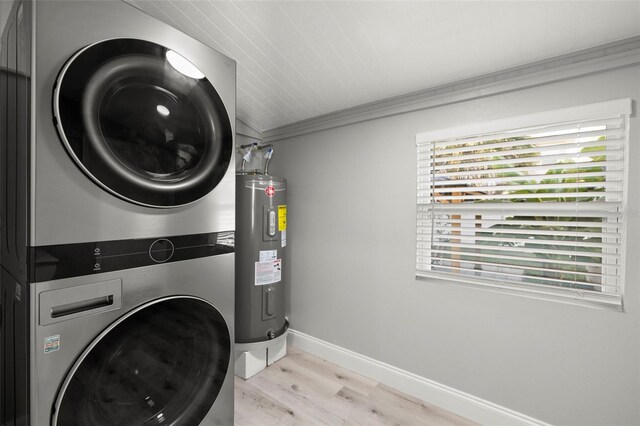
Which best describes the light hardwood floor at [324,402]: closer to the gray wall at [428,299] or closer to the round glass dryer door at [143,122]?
the gray wall at [428,299]

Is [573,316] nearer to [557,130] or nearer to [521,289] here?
[521,289]

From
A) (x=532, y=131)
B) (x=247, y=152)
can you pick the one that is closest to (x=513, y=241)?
(x=532, y=131)

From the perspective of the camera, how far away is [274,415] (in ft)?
5.54

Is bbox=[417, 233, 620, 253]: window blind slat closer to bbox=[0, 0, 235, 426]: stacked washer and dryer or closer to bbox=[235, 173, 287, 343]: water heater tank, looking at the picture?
bbox=[235, 173, 287, 343]: water heater tank

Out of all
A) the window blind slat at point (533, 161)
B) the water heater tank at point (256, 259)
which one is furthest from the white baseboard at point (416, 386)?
the window blind slat at point (533, 161)

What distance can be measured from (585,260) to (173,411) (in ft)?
6.74

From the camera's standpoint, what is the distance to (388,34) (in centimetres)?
129

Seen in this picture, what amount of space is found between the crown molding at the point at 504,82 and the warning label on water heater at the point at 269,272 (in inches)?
47.6

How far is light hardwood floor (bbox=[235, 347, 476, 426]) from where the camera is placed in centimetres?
167

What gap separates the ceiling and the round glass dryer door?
0.45 m

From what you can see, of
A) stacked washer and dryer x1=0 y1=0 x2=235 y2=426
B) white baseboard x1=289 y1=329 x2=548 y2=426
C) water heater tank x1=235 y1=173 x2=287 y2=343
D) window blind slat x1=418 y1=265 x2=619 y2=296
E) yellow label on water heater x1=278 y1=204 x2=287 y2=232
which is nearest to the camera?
stacked washer and dryer x1=0 y1=0 x2=235 y2=426

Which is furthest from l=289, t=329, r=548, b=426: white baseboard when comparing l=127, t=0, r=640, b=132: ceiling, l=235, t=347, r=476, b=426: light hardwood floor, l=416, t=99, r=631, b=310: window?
l=127, t=0, r=640, b=132: ceiling

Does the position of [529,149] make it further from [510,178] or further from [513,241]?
[513,241]

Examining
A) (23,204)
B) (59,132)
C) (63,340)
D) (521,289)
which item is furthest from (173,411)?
(521,289)
